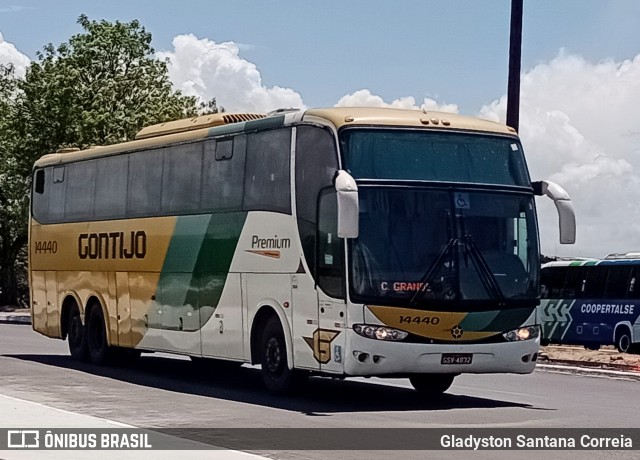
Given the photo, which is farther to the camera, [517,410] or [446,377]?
[446,377]

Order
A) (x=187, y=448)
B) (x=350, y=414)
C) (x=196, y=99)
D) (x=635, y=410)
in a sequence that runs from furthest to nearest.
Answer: (x=196, y=99) < (x=635, y=410) < (x=350, y=414) < (x=187, y=448)

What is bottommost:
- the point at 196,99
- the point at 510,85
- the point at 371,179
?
the point at 371,179

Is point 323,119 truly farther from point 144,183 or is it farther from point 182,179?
point 144,183

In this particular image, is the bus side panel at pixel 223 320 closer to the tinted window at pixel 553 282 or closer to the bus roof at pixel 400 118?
the bus roof at pixel 400 118

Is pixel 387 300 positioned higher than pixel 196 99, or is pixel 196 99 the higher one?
pixel 196 99

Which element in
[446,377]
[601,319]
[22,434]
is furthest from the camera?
[601,319]

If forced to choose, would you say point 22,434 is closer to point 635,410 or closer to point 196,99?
point 635,410

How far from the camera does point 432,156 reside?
17375mm

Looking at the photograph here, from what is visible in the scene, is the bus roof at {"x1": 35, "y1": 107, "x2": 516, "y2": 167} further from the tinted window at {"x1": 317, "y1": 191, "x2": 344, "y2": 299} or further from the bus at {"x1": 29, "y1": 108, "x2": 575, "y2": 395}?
the tinted window at {"x1": 317, "y1": 191, "x2": 344, "y2": 299}

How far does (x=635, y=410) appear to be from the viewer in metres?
17.5

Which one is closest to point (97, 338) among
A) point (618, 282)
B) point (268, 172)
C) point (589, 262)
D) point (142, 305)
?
point (142, 305)

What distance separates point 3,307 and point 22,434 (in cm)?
5605

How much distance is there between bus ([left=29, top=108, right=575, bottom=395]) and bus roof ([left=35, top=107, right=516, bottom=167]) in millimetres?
33

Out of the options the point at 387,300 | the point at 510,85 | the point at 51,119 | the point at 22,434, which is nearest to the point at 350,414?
the point at 387,300
